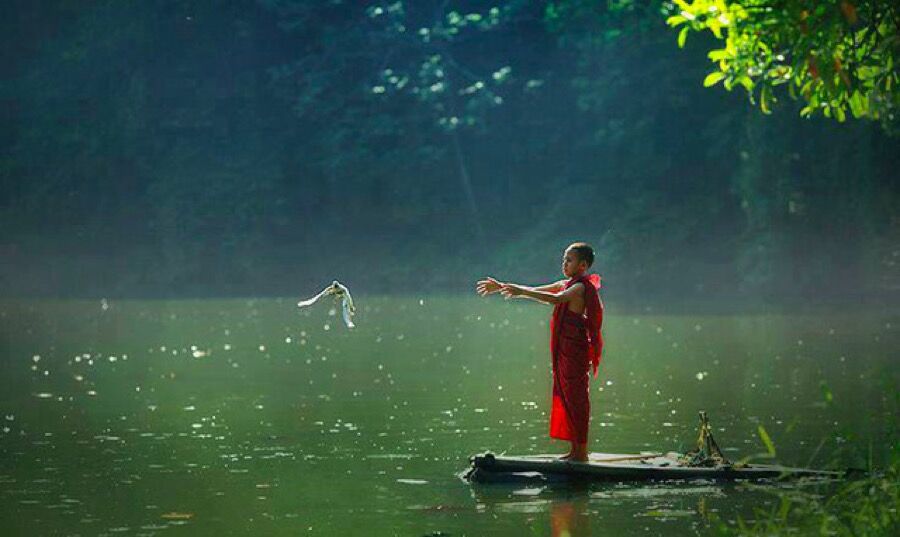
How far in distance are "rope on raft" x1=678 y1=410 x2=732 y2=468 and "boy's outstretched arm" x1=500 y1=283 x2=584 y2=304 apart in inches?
52.9

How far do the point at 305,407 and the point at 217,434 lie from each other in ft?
7.50

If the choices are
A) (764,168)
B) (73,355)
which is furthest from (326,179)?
(73,355)

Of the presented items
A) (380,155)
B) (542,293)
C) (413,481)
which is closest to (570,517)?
(542,293)

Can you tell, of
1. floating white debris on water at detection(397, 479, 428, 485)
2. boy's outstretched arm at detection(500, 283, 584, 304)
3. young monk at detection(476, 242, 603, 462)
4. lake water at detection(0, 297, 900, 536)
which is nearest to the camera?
lake water at detection(0, 297, 900, 536)

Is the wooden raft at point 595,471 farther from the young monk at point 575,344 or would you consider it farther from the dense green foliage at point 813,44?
the dense green foliage at point 813,44

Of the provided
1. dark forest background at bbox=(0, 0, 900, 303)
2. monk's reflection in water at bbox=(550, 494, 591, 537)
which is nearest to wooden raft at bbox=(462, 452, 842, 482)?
monk's reflection in water at bbox=(550, 494, 591, 537)

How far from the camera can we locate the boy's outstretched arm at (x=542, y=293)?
503 inches

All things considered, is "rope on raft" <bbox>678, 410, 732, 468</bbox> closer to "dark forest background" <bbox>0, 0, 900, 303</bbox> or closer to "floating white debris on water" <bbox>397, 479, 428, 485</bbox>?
"floating white debris on water" <bbox>397, 479, 428, 485</bbox>

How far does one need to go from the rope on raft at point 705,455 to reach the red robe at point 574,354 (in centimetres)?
A: 83

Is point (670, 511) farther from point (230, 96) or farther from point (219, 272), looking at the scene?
point (230, 96)

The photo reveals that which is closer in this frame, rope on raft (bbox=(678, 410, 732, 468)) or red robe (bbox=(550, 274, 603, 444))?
rope on raft (bbox=(678, 410, 732, 468))

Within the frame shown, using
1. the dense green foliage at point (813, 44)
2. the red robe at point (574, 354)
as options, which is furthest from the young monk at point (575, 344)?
the dense green foliage at point (813, 44)

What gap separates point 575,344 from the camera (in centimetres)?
1349

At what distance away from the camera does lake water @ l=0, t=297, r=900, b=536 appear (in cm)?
1224
